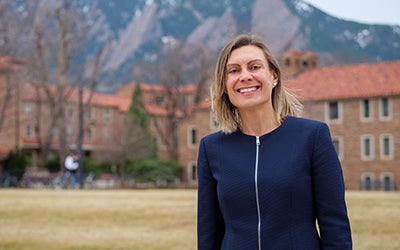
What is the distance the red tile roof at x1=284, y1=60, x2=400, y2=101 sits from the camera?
51438 millimetres

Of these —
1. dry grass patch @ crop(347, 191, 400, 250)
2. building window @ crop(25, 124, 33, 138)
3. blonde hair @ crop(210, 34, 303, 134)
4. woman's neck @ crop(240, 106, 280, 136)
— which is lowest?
dry grass patch @ crop(347, 191, 400, 250)

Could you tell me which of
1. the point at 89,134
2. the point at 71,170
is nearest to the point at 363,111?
the point at 71,170

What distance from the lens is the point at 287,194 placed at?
3.32 meters

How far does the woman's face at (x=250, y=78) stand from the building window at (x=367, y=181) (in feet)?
145

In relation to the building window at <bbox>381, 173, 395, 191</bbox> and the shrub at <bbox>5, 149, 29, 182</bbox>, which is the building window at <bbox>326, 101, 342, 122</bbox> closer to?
the building window at <bbox>381, 173, 395, 191</bbox>

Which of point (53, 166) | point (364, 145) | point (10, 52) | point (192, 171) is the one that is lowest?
point (192, 171)

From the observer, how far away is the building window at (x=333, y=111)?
5288 centimetres

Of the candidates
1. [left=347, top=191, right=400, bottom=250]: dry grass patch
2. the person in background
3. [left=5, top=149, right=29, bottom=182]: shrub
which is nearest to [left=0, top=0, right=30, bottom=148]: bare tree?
[left=5, top=149, right=29, bottom=182]: shrub

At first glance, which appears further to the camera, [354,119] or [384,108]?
[354,119]

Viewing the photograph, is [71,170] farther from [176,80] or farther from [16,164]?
[176,80]

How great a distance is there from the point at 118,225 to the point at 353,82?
4239cm

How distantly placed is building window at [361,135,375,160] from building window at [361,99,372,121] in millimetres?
1386

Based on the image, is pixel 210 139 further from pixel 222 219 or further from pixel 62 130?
pixel 62 130

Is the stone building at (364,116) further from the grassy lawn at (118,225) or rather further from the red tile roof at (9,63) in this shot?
the grassy lawn at (118,225)
